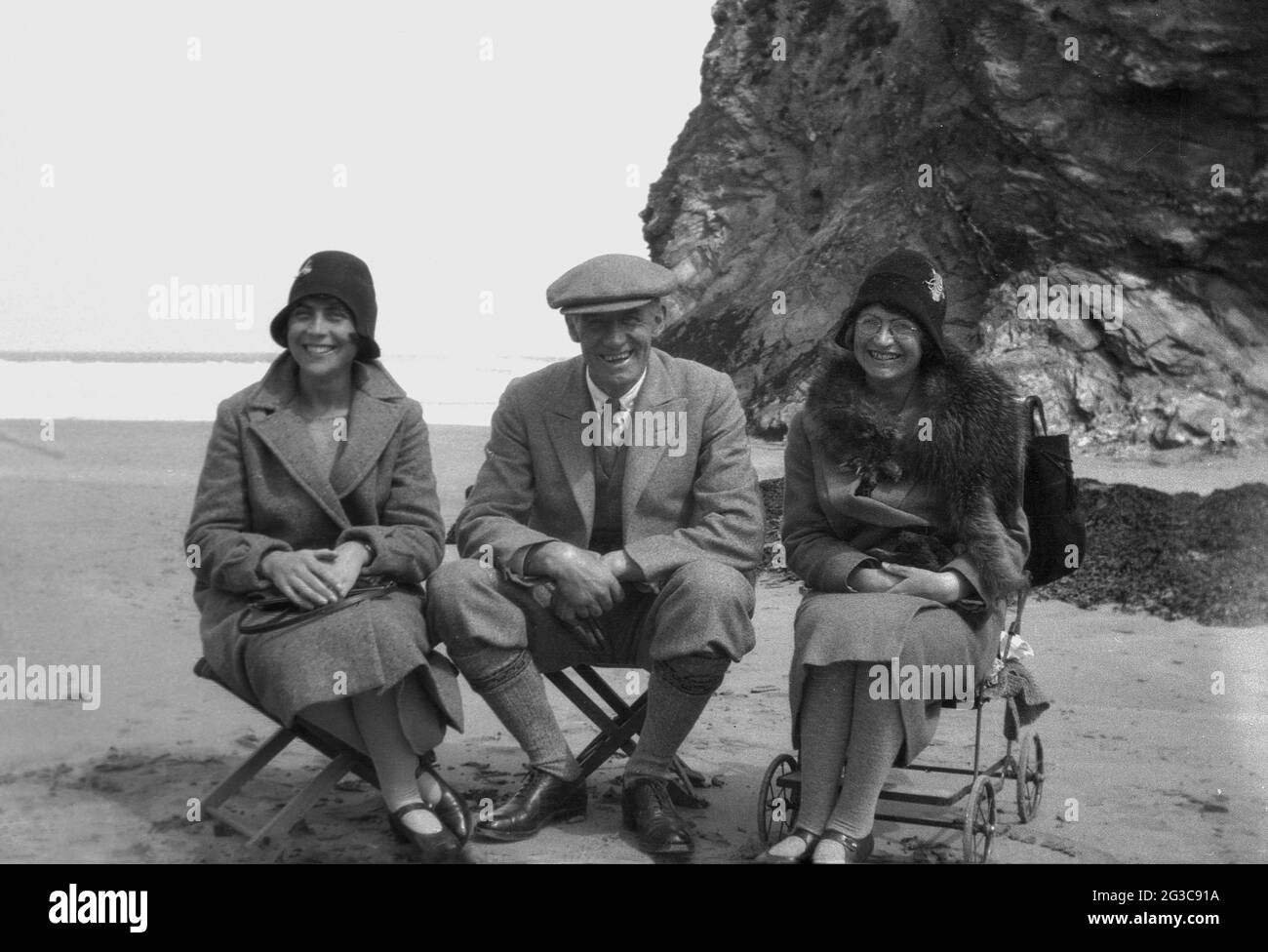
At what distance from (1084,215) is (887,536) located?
30.7 feet

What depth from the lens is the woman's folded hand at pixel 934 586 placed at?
158 inches

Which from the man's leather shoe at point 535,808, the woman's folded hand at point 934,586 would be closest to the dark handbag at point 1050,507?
the woman's folded hand at point 934,586

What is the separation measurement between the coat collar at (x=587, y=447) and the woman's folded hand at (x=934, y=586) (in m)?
0.85

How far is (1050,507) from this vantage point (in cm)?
419

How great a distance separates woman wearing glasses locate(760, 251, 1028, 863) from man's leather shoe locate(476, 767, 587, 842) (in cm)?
72

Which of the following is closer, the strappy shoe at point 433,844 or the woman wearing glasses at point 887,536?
the woman wearing glasses at point 887,536

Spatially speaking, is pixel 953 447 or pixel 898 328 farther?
pixel 898 328

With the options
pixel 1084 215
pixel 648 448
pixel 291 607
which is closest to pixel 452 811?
pixel 291 607

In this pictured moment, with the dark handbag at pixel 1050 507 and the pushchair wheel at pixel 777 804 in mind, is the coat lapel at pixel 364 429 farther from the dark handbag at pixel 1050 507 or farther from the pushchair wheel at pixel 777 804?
the dark handbag at pixel 1050 507

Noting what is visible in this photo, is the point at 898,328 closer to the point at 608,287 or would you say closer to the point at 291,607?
the point at 608,287

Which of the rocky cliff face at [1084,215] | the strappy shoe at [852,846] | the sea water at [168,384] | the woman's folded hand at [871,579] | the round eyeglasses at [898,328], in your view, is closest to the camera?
the strappy shoe at [852,846]

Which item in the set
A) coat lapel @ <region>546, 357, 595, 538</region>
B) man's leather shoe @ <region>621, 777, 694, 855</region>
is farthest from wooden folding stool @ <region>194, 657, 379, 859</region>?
coat lapel @ <region>546, 357, 595, 538</region>

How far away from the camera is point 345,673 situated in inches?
155
